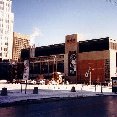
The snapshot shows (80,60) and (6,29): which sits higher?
(6,29)

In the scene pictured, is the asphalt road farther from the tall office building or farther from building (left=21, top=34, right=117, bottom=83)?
the tall office building

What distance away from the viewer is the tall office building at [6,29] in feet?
478

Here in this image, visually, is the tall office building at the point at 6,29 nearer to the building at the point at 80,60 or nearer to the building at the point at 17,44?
the building at the point at 17,44

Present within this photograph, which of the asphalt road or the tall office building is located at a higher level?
the tall office building

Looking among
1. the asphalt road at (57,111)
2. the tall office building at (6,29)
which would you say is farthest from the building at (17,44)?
the asphalt road at (57,111)

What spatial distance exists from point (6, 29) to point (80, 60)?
222ft

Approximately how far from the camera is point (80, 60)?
9775 cm

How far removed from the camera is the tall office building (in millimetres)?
145750

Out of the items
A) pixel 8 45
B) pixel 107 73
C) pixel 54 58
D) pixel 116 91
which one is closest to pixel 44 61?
pixel 54 58

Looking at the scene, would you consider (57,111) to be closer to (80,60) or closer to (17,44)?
(80,60)

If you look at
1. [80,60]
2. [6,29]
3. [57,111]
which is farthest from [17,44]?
[57,111]

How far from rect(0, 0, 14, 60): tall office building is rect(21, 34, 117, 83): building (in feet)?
120

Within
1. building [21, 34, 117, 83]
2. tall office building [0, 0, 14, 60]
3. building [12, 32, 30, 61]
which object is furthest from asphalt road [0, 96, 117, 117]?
building [12, 32, 30, 61]

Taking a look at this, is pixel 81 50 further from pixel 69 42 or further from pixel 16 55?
pixel 16 55
